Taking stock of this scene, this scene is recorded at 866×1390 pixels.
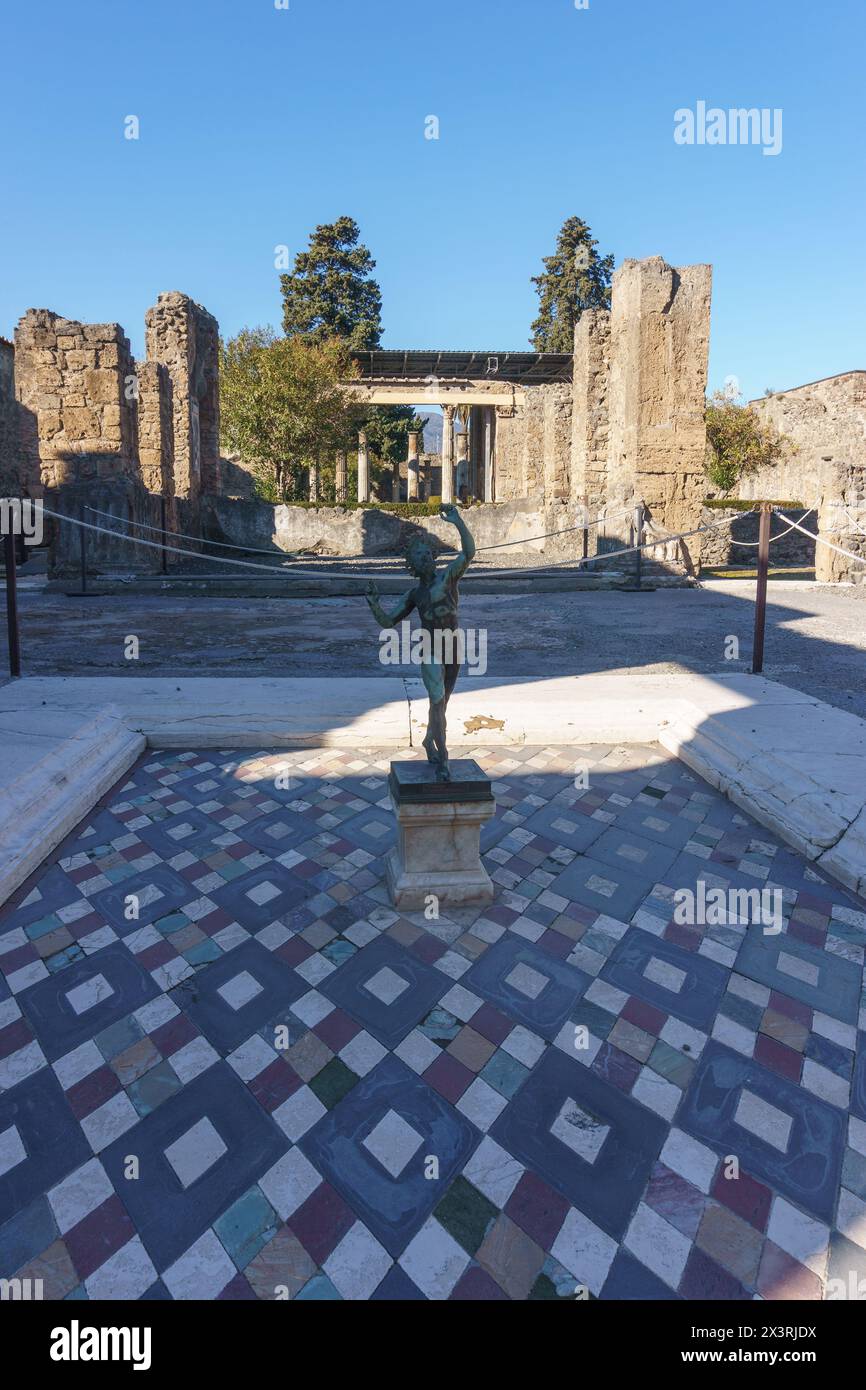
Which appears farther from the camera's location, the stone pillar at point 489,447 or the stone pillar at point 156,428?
the stone pillar at point 489,447

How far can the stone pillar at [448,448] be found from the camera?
→ 98.6 feet

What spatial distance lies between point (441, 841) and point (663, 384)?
11.2 m

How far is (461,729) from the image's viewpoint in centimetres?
419

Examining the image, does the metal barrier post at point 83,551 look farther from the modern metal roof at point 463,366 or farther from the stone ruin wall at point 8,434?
the modern metal roof at point 463,366

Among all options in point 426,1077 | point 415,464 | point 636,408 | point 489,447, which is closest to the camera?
point 426,1077

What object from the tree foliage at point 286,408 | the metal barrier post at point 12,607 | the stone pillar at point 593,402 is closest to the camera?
the metal barrier post at point 12,607

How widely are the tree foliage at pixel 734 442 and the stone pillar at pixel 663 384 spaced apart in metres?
13.2

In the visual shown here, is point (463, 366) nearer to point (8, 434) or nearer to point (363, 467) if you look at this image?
point (363, 467)

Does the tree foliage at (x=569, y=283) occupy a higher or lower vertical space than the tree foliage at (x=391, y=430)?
higher

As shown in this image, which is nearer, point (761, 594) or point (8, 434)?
point (761, 594)

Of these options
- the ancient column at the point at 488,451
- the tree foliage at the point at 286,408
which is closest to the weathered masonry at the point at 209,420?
the tree foliage at the point at 286,408

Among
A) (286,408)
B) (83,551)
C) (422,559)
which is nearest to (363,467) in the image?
(286,408)

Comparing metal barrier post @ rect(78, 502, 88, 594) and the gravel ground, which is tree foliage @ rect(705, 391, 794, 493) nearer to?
the gravel ground
